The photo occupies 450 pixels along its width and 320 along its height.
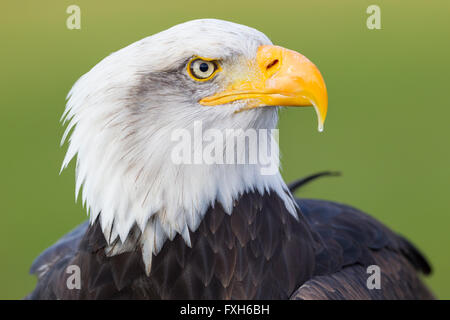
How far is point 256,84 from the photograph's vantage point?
2775mm

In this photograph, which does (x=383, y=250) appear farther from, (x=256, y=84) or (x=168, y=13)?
(x=168, y=13)

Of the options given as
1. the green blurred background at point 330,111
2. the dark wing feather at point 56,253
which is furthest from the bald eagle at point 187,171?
the green blurred background at point 330,111

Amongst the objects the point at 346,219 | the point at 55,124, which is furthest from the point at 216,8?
the point at 346,219

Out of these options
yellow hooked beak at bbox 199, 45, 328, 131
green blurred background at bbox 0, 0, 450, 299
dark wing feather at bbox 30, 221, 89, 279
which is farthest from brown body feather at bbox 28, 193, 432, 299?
green blurred background at bbox 0, 0, 450, 299

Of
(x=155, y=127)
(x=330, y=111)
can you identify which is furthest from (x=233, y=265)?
(x=330, y=111)

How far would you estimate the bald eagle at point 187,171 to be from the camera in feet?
8.87

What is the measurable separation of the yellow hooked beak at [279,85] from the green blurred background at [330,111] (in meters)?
3.44

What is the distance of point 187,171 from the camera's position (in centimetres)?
271

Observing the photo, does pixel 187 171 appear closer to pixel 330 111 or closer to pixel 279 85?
pixel 279 85

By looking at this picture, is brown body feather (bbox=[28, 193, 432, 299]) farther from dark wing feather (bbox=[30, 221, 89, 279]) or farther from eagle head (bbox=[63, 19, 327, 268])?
dark wing feather (bbox=[30, 221, 89, 279])

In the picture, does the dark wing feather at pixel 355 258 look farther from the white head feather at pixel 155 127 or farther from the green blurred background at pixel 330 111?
the green blurred background at pixel 330 111

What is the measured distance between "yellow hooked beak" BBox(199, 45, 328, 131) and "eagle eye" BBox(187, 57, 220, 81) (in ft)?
0.29

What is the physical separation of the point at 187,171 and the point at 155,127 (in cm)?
22

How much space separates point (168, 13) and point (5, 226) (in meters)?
6.28
